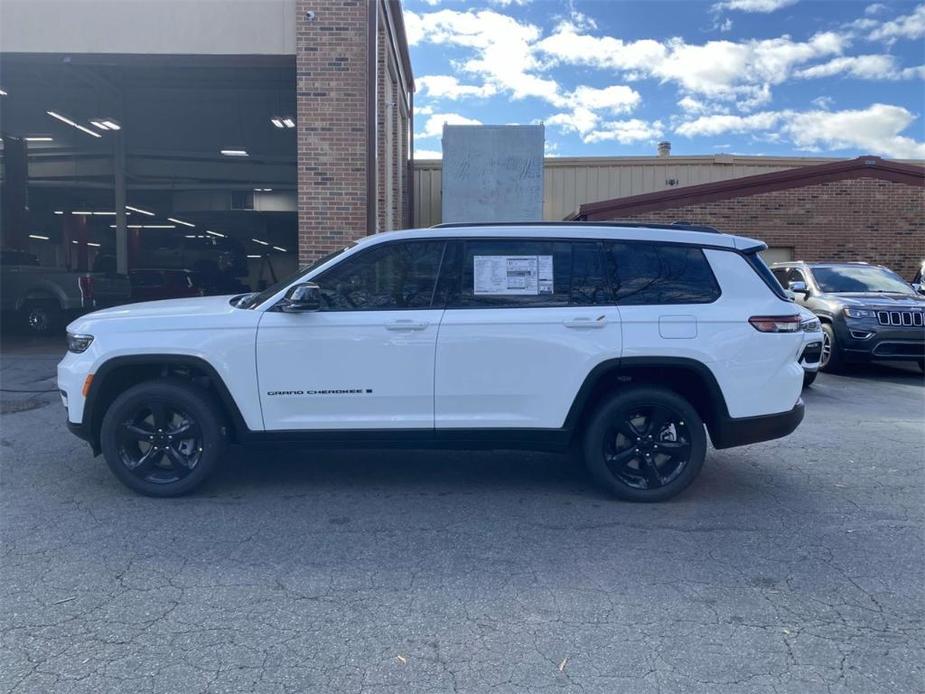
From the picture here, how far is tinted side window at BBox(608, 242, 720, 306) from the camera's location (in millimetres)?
4883

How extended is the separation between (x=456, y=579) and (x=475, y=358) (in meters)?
1.51

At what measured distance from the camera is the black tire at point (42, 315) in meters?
15.1

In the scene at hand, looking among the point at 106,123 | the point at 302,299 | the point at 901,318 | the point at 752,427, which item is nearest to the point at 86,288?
the point at 106,123

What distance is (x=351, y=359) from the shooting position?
477 cm

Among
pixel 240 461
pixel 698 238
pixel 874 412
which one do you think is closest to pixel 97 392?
pixel 240 461

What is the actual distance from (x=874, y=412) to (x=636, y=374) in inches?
190

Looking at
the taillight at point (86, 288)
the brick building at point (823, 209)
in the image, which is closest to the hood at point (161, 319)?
the taillight at point (86, 288)

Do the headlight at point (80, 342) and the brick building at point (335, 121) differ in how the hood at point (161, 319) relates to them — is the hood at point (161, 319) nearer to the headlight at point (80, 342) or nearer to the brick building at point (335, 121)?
the headlight at point (80, 342)

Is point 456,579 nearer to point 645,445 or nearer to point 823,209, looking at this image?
point 645,445

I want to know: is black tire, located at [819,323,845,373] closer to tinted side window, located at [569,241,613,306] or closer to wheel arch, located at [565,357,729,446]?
wheel arch, located at [565,357,729,446]

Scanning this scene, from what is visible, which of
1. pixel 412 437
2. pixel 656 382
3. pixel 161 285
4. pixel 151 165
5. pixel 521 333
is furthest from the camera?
pixel 151 165

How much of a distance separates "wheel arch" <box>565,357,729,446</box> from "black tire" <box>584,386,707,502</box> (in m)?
0.09

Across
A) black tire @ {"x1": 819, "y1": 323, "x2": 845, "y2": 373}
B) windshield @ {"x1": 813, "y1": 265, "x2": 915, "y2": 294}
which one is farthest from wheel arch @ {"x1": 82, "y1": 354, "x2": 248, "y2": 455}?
windshield @ {"x1": 813, "y1": 265, "x2": 915, "y2": 294}

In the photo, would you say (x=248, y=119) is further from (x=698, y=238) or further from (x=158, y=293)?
(x=698, y=238)
